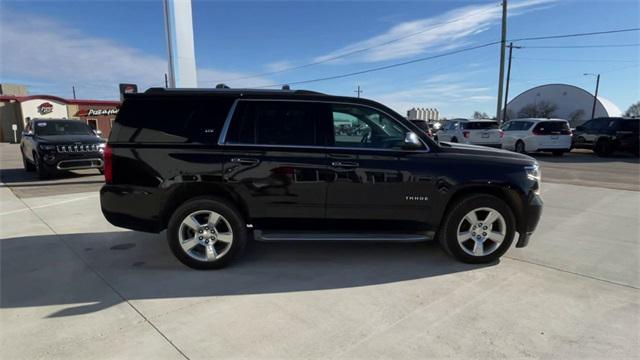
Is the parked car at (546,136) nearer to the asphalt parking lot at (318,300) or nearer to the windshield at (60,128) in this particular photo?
the asphalt parking lot at (318,300)

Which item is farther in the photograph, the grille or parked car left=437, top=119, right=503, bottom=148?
parked car left=437, top=119, right=503, bottom=148

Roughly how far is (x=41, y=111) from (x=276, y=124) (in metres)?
42.8

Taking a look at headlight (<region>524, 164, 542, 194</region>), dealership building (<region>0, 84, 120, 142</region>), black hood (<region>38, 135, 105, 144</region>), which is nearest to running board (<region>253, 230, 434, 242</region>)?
headlight (<region>524, 164, 542, 194</region>)

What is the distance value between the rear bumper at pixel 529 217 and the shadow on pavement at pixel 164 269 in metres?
0.65

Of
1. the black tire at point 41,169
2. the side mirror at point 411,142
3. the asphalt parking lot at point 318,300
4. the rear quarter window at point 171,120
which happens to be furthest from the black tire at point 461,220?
the black tire at point 41,169

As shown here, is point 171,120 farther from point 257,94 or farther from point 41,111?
point 41,111

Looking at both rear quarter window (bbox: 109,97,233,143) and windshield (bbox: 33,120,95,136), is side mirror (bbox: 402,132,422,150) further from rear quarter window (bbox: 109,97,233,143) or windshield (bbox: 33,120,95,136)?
windshield (bbox: 33,120,95,136)

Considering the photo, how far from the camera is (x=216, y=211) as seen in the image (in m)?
4.09

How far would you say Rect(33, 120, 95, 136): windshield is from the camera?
37.0ft

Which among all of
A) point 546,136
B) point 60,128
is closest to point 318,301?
point 60,128

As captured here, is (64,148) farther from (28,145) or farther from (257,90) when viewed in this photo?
(257,90)

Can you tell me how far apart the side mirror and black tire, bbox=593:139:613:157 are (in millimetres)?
18541

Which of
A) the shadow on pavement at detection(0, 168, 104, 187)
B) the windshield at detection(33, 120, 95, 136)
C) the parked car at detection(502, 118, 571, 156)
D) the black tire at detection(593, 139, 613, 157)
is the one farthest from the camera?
the black tire at detection(593, 139, 613, 157)

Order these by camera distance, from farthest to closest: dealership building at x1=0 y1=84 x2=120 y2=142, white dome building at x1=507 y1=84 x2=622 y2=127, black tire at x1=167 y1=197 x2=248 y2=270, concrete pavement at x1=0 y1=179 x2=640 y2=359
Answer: white dome building at x1=507 y1=84 x2=622 y2=127 → dealership building at x1=0 y1=84 x2=120 y2=142 → black tire at x1=167 y1=197 x2=248 y2=270 → concrete pavement at x1=0 y1=179 x2=640 y2=359
